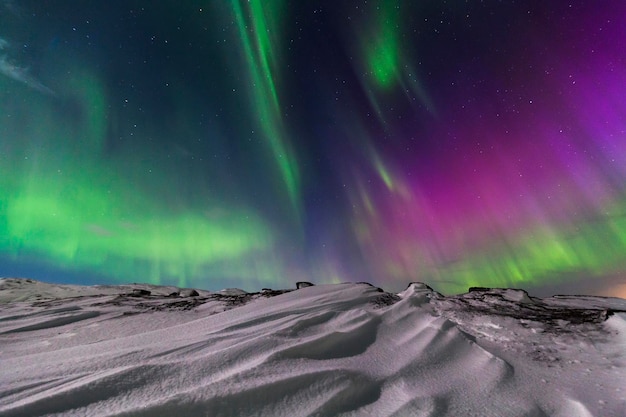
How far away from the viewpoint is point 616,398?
235 cm

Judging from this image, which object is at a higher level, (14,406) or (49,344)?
(49,344)

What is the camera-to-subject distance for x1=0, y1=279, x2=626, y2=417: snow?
219 cm

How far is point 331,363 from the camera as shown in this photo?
2.86 metres

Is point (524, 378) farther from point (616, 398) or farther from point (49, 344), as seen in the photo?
point (49, 344)

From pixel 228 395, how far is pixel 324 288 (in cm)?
441

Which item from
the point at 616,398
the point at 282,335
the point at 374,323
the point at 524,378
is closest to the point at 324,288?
the point at 374,323

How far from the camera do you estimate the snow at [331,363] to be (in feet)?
7.18

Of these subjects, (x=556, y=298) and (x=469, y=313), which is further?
(x=556, y=298)

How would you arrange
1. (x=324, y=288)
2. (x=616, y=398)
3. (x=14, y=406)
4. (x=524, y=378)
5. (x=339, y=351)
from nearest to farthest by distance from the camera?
1. (x=14, y=406)
2. (x=616, y=398)
3. (x=524, y=378)
4. (x=339, y=351)
5. (x=324, y=288)

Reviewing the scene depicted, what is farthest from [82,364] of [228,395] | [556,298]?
[556,298]

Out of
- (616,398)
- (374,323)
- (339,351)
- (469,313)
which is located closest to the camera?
(616,398)

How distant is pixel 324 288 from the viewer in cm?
652

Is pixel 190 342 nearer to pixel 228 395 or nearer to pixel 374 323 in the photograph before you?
pixel 228 395

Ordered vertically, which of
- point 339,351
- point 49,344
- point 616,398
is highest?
point 49,344
